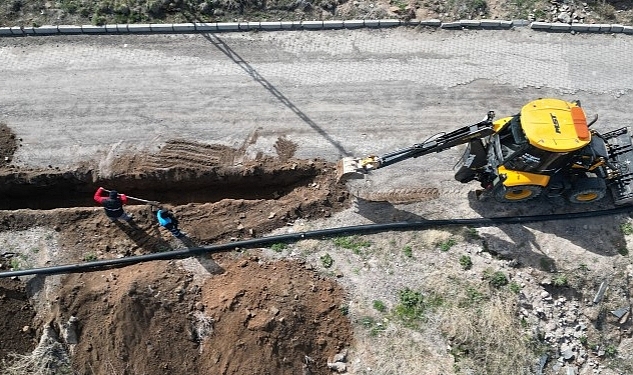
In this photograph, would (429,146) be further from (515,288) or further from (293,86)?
(293,86)

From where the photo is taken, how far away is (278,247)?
1320 cm

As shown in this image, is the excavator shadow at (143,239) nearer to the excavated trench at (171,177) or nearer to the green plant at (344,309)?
the excavated trench at (171,177)

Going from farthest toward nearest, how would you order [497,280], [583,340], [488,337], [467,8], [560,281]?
[467,8], [560,281], [497,280], [583,340], [488,337]

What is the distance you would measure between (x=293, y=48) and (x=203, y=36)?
2.69 m

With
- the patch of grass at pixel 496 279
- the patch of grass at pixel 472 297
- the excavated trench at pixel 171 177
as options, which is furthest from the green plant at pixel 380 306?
the excavated trench at pixel 171 177

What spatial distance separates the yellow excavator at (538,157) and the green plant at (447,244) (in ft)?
4.91

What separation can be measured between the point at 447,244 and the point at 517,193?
6.80ft

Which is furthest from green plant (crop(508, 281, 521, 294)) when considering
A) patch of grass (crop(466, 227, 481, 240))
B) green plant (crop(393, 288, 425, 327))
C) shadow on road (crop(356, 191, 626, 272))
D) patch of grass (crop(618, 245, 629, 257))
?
patch of grass (crop(618, 245, 629, 257))

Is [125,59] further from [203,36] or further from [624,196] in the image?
[624,196]

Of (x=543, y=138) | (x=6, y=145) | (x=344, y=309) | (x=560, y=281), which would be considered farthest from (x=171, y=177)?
(x=560, y=281)

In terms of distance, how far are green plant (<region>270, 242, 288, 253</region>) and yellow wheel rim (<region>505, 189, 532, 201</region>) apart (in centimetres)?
540

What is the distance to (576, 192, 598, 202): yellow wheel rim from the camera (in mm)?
13211

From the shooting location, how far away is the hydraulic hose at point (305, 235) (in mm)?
12891

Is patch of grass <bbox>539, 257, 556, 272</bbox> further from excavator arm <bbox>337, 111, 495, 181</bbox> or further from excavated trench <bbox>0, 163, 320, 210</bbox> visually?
excavated trench <bbox>0, 163, 320, 210</bbox>
